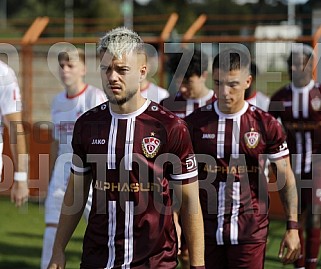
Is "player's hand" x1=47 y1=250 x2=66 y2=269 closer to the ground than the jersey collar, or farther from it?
closer to the ground

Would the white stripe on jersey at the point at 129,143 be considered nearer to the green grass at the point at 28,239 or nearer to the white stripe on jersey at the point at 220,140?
the white stripe on jersey at the point at 220,140

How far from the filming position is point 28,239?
10.3 meters

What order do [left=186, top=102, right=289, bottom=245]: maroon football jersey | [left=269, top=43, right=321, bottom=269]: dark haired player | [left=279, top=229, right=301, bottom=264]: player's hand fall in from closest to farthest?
[left=279, top=229, right=301, bottom=264]: player's hand < [left=186, top=102, right=289, bottom=245]: maroon football jersey < [left=269, top=43, right=321, bottom=269]: dark haired player

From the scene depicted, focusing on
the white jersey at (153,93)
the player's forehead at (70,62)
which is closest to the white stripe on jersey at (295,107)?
the white jersey at (153,93)

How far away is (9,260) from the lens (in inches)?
349

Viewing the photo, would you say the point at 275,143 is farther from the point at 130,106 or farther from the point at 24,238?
the point at 24,238

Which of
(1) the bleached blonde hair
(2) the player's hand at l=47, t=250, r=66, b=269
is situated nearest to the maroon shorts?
(2) the player's hand at l=47, t=250, r=66, b=269

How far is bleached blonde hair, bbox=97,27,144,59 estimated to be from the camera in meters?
4.31

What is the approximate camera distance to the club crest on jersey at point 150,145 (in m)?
4.37

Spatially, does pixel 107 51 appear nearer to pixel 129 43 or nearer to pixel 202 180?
pixel 129 43

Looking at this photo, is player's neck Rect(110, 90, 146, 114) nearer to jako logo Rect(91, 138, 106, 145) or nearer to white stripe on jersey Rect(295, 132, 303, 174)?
jako logo Rect(91, 138, 106, 145)

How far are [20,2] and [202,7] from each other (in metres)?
14.6

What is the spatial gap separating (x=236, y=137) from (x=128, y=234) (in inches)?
63.8

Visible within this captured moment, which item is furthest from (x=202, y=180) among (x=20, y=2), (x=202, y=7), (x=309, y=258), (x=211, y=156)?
(x=20, y=2)
